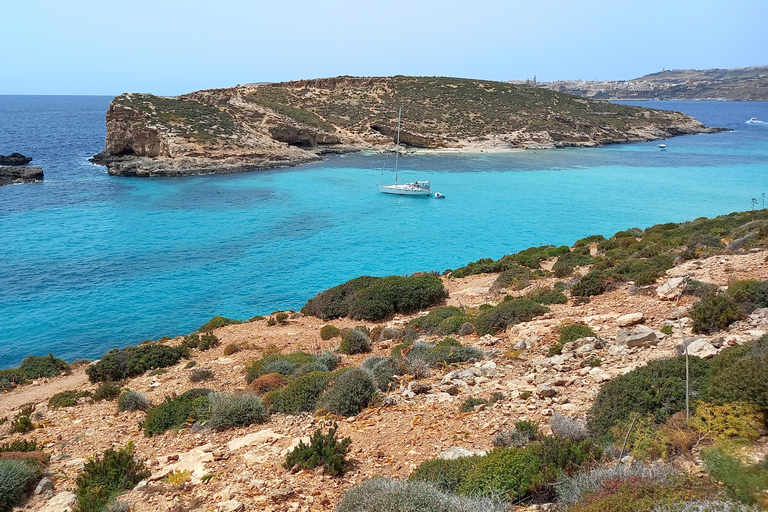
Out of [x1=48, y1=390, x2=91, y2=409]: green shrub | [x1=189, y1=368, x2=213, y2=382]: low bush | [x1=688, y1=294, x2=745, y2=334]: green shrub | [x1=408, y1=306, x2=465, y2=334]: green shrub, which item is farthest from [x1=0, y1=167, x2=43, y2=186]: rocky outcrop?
[x1=688, y1=294, x2=745, y2=334]: green shrub

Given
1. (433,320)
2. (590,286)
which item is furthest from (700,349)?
(433,320)

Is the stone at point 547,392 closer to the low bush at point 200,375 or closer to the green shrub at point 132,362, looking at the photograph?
the low bush at point 200,375

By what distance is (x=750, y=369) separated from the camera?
5082 mm

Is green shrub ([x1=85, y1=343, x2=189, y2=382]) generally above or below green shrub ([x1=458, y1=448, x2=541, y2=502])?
below

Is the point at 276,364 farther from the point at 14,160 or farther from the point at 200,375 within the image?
the point at 14,160

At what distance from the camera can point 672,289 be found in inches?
403

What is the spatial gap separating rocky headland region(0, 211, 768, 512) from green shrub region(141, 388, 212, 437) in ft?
0.39

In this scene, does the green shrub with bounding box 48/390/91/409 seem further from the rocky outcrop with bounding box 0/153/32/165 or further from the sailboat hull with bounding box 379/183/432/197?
the rocky outcrop with bounding box 0/153/32/165

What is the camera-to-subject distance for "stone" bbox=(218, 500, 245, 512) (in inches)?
197

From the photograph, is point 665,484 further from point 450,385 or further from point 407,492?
point 450,385

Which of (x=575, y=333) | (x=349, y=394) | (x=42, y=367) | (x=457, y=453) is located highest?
(x=575, y=333)

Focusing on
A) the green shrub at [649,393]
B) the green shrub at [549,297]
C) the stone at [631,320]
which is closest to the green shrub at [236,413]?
the green shrub at [649,393]

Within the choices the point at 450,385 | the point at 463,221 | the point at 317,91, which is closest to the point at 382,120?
the point at 317,91

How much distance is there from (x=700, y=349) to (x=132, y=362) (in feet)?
40.8
